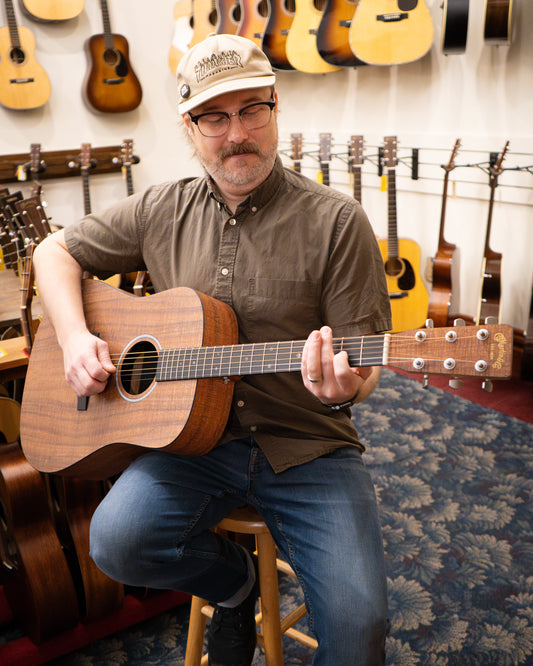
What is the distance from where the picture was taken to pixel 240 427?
1.43 meters

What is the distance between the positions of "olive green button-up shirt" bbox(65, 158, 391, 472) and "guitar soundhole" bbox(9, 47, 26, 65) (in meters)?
3.49

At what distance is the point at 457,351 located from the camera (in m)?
1.04

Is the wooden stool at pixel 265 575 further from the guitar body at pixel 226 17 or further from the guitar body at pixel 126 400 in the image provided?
the guitar body at pixel 226 17

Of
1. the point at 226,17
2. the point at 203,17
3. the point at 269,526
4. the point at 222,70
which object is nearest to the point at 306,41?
the point at 226,17

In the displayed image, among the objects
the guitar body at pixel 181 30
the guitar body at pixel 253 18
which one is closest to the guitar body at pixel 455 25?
the guitar body at pixel 253 18

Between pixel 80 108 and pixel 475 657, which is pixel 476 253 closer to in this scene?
pixel 475 657

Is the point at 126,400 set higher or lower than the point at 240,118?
lower

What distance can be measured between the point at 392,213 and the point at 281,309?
2348mm

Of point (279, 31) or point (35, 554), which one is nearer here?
point (35, 554)

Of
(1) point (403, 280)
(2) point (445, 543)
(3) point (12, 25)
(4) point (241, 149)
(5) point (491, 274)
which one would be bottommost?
(2) point (445, 543)

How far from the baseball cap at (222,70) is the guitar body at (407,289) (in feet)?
7.75

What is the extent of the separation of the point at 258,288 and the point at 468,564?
4.01ft

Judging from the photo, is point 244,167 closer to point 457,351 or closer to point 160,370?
point 160,370

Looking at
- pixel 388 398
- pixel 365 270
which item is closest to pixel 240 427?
pixel 365 270
